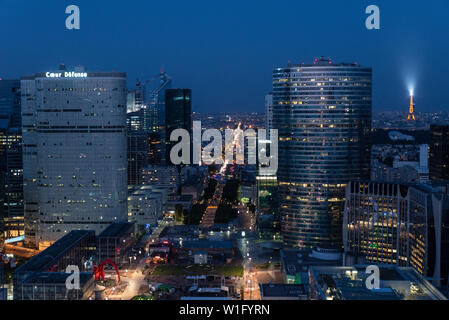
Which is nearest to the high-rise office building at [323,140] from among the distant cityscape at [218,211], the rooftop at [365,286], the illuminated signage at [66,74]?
the distant cityscape at [218,211]

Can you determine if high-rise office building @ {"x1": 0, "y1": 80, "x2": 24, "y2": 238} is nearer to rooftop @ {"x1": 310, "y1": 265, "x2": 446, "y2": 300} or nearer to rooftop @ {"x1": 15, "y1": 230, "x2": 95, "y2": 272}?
rooftop @ {"x1": 15, "y1": 230, "x2": 95, "y2": 272}

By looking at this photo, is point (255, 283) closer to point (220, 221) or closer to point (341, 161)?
point (341, 161)

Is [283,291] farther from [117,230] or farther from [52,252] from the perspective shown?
[117,230]

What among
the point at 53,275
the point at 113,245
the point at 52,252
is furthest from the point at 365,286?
the point at 113,245

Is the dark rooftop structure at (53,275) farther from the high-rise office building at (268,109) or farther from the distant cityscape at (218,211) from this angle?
the high-rise office building at (268,109)

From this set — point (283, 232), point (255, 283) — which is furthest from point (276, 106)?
point (255, 283)
